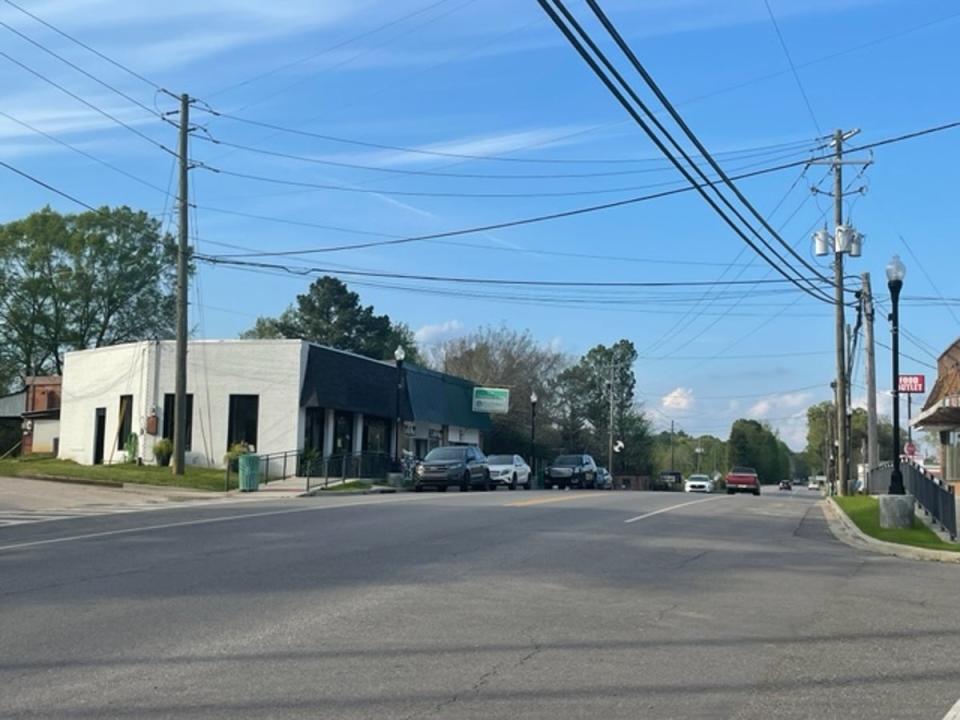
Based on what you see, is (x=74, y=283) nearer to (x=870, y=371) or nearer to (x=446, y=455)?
(x=446, y=455)

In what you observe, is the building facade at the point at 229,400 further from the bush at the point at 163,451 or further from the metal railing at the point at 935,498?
the metal railing at the point at 935,498

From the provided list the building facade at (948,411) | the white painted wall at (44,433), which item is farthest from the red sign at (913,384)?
the white painted wall at (44,433)

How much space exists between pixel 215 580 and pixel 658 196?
1681 centimetres

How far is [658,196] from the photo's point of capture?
25172 mm

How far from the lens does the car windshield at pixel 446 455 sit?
36375 millimetres

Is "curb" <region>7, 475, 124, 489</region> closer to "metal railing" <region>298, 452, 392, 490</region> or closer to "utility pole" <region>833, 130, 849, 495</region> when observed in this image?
"metal railing" <region>298, 452, 392, 490</region>

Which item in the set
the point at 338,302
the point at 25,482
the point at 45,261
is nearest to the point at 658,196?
the point at 25,482

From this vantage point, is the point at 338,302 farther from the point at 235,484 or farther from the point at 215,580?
the point at 215,580

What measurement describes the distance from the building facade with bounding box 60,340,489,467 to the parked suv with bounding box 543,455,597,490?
8154 millimetres

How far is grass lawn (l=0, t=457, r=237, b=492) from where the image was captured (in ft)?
106

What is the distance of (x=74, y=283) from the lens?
6544cm

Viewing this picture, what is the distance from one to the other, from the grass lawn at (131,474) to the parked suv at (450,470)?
21.2ft

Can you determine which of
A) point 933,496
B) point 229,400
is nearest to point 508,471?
point 229,400

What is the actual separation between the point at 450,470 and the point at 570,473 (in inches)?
548
